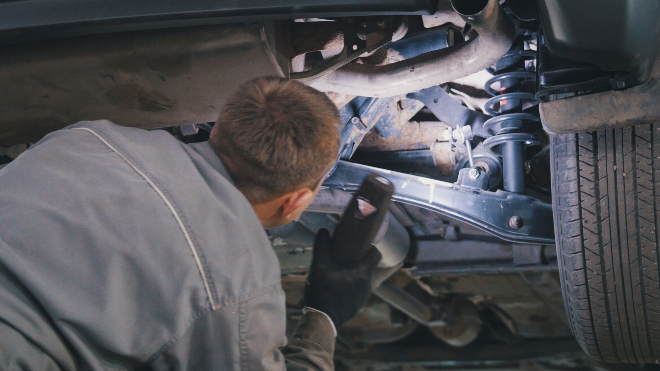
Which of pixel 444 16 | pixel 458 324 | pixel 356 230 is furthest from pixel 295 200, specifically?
pixel 458 324

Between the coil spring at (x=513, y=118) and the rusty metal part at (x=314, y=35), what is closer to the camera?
the rusty metal part at (x=314, y=35)

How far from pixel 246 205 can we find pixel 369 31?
0.69 meters

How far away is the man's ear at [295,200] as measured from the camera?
1.21 m

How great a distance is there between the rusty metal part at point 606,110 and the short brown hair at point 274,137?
62 centimetres

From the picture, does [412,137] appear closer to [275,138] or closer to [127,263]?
[275,138]

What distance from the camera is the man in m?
0.91

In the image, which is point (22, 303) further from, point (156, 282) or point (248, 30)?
point (248, 30)

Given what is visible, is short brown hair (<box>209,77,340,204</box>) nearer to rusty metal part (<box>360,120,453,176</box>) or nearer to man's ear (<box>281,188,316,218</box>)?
man's ear (<box>281,188,316,218</box>)

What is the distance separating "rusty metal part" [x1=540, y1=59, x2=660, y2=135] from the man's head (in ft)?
1.99

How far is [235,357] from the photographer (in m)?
1.00

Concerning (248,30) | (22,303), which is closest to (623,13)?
(248,30)

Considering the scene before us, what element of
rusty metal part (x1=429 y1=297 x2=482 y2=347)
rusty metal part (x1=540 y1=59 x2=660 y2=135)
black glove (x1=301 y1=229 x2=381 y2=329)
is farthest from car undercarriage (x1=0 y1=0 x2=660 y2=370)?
rusty metal part (x1=429 y1=297 x2=482 y2=347)

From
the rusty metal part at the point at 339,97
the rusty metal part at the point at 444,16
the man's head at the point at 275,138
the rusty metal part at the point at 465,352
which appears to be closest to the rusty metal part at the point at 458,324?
the rusty metal part at the point at 465,352

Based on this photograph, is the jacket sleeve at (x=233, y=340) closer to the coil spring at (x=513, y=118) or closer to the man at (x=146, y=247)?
the man at (x=146, y=247)
